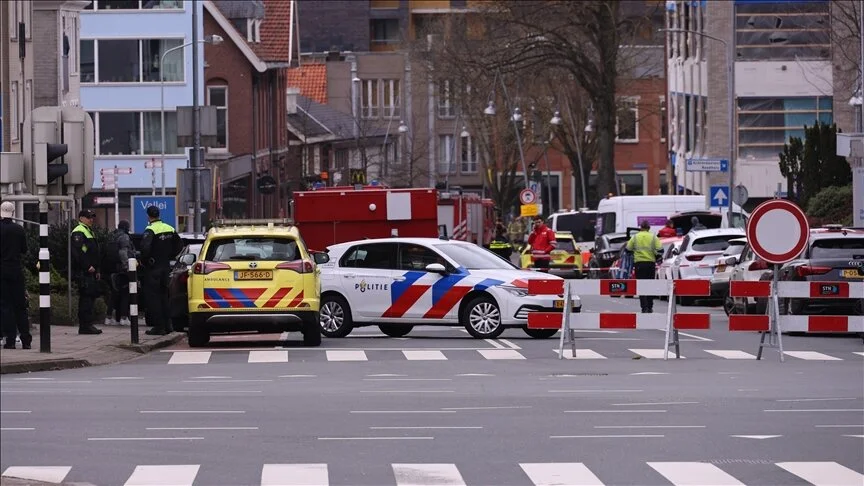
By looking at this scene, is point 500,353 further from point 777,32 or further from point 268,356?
point 777,32

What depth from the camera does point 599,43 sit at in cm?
5981

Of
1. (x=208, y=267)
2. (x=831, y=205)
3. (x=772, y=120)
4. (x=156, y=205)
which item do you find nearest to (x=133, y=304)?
(x=208, y=267)

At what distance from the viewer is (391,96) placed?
12188cm

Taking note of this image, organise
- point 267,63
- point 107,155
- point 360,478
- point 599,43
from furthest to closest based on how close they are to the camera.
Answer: point 267,63 → point 107,155 → point 599,43 → point 360,478

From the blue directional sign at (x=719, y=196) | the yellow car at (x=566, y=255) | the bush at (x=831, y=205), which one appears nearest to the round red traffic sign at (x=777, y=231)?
the bush at (x=831, y=205)

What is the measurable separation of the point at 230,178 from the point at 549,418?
60871 mm

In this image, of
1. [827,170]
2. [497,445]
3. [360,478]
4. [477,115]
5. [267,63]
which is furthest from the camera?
[477,115]

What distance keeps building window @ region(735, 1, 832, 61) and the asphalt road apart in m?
47.3

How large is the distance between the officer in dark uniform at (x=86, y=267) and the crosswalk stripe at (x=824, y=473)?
584 inches

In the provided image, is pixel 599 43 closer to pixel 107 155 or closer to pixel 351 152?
pixel 107 155

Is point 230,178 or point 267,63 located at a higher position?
point 267,63

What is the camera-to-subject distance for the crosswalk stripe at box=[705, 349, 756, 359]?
21.9 metres

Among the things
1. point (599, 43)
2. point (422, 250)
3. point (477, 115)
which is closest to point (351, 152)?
point (477, 115)

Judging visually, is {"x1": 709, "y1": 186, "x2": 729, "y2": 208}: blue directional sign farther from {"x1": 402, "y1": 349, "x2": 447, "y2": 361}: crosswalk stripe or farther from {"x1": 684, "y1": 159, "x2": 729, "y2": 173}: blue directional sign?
{"x1": 402, "y1": 349, "x2": 447, "y2": 361}: crosswalk stripe
